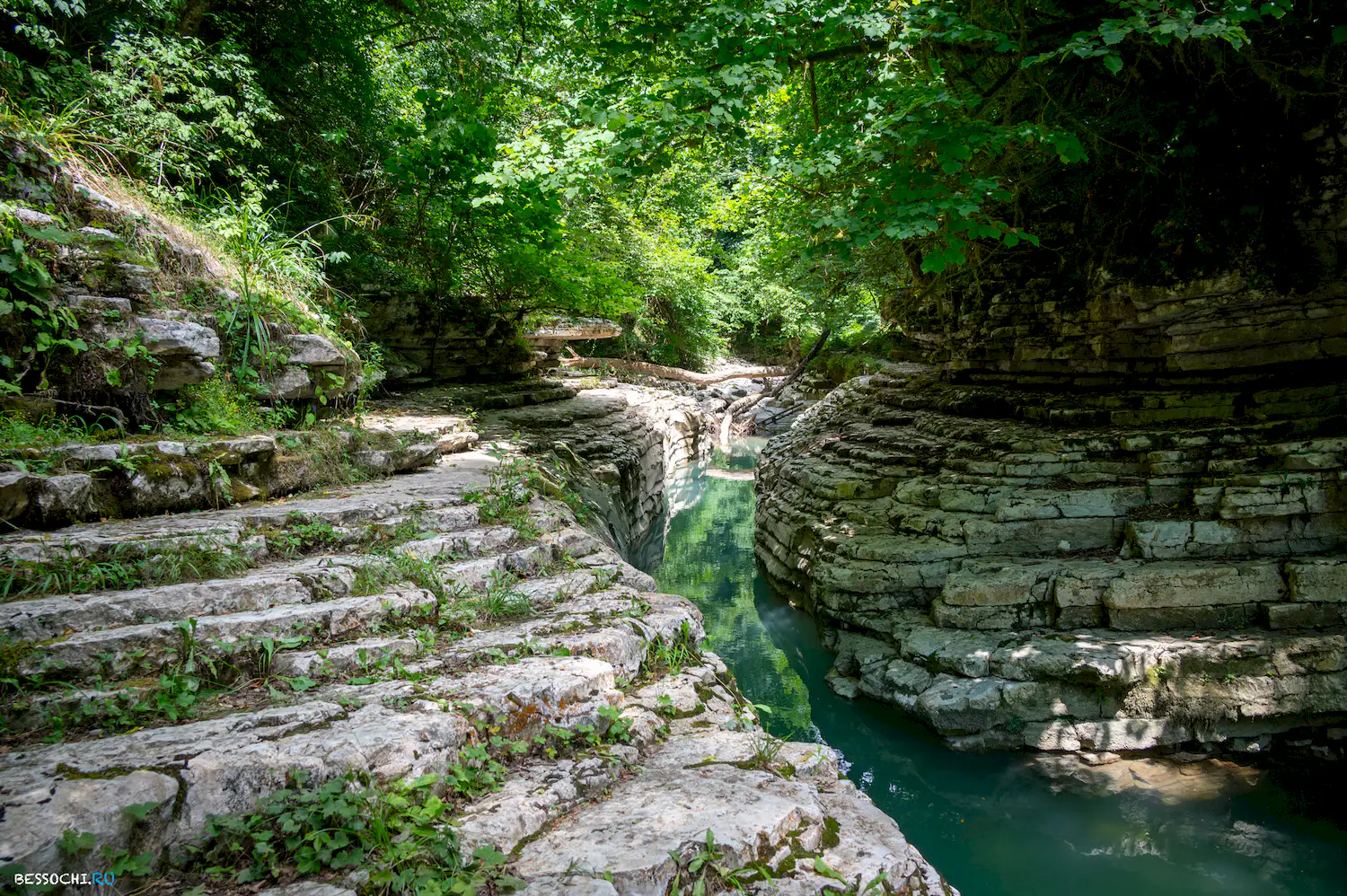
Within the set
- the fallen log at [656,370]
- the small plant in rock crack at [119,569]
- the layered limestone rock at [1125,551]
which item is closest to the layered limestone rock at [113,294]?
the small plant in rock crack at [119,569]

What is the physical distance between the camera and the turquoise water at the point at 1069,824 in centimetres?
440

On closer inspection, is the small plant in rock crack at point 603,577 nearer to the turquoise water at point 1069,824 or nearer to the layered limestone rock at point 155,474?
the layered limestone rock at point 155,474

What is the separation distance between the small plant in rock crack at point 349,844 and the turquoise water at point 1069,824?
412 centimetres

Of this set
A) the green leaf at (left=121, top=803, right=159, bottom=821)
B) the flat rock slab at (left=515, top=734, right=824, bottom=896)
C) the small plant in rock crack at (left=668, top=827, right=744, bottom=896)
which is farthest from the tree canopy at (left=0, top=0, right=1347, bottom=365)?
the green leaf at (left=121, top=803, right=159, bottom=821)

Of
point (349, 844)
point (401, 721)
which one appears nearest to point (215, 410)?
point (401, 721)

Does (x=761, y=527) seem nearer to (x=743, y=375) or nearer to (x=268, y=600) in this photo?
(x=268, y=600)

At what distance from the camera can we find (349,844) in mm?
1927

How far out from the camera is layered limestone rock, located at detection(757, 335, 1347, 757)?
5230mm

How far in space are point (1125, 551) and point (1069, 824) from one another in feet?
8.27

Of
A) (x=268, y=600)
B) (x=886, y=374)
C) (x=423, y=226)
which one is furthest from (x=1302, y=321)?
(x=423, y=226)

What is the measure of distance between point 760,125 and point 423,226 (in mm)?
5755

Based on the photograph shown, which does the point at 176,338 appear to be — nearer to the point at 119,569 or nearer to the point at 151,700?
the point at 119,569

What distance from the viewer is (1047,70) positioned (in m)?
6.38

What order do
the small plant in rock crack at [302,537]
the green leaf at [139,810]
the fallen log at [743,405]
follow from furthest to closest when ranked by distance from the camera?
the fallen log at [743,405]
the small plant in rock crack at [302,537]
the green leaf at [139,810]
